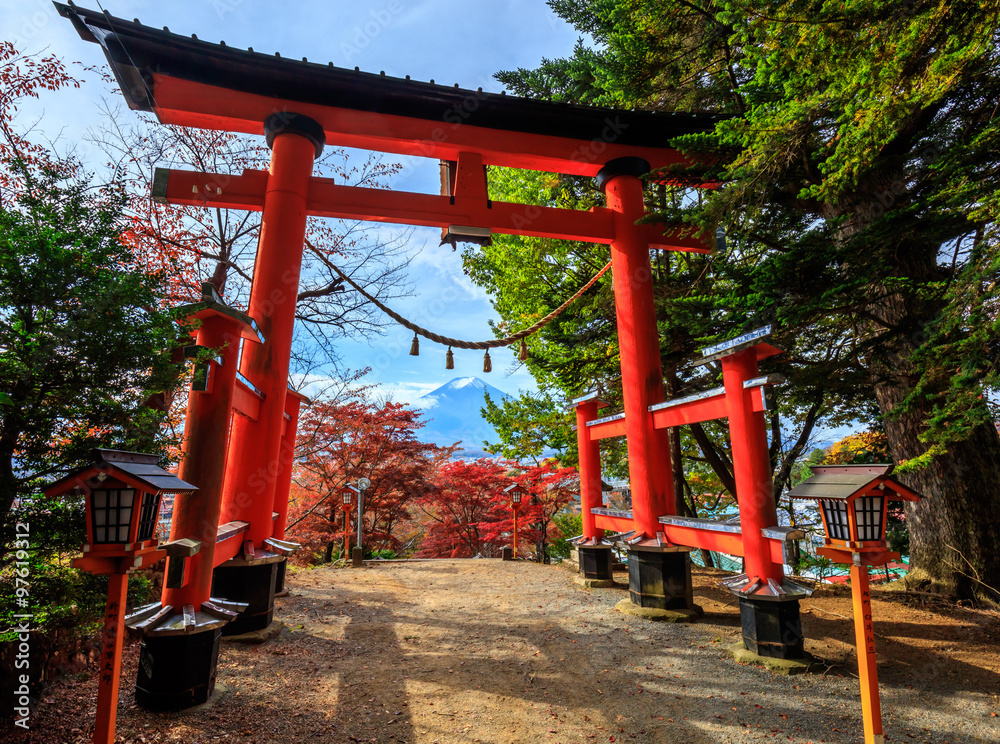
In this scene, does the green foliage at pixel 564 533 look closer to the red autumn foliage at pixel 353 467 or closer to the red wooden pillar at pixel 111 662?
the red autumn foliage at pixel 353 467

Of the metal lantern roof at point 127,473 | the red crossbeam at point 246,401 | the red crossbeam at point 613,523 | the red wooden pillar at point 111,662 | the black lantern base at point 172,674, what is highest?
the red crossbeam at point 246,401

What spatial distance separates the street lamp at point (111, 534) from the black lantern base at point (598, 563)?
5.91 meters

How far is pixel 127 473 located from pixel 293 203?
3722 mm

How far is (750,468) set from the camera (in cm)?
443

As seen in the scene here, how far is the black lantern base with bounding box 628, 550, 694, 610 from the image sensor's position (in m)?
5.44

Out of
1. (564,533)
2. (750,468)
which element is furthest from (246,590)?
(564,533)

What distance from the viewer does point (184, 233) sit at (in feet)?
23.5

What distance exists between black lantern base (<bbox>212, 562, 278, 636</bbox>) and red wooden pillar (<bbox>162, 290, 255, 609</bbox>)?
1014 mm

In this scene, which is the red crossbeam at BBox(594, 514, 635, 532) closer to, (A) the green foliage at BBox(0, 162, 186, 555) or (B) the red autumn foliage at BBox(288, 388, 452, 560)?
(A) the green foliage at BBox(0, 162, 186, 555)

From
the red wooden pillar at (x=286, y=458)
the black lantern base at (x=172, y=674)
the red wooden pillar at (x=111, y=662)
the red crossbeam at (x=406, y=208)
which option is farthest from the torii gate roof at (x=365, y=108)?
the black lantern base at (x=172, y=674)

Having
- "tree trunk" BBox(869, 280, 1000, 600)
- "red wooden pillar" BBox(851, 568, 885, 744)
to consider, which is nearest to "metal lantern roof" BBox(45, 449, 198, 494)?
"red wooden pillar" BBox(851, 568, 885, 744)

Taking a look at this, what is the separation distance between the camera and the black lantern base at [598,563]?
7074 millimetres

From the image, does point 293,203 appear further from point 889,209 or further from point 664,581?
point 889,209

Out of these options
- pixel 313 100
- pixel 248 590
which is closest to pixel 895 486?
pixel 248 590
